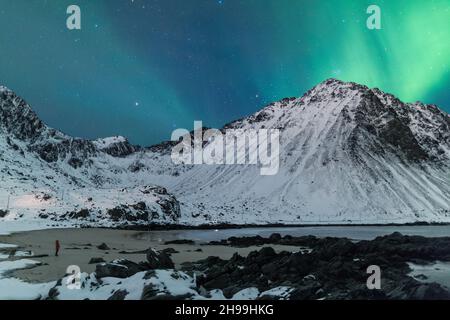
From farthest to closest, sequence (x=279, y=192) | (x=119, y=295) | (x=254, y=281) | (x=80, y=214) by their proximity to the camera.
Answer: (x=279, y=192), (x=80, y=214), (x=254, y=281), (x=119, y=295)

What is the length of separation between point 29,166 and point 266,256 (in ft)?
502

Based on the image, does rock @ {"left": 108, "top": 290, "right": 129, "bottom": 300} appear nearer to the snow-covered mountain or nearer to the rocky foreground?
the rocky foreground

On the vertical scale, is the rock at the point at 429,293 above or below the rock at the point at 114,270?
below

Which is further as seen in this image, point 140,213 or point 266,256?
point 140,213

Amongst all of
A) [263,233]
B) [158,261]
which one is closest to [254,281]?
[158,261]

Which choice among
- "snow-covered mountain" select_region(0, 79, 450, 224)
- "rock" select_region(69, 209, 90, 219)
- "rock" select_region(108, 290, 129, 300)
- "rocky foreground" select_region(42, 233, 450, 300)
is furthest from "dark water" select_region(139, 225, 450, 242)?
"rock" select_region(108, 290, 129, 300)

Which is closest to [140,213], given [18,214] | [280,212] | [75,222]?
[75,222]

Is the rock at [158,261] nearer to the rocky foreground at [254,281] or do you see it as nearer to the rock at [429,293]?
the rocky foreground at [254,281]

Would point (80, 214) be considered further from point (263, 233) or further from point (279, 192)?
point (279, 192)

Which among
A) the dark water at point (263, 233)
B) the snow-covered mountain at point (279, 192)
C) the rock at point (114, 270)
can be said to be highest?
the snow-covered mountain at point (279, 192)

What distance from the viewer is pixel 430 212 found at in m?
150

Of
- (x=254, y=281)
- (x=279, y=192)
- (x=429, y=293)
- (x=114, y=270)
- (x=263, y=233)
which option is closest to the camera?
(x=429, y=293)

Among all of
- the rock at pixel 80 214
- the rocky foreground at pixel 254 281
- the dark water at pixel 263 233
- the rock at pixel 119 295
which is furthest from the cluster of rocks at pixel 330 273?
the rock at pixel 80 214
